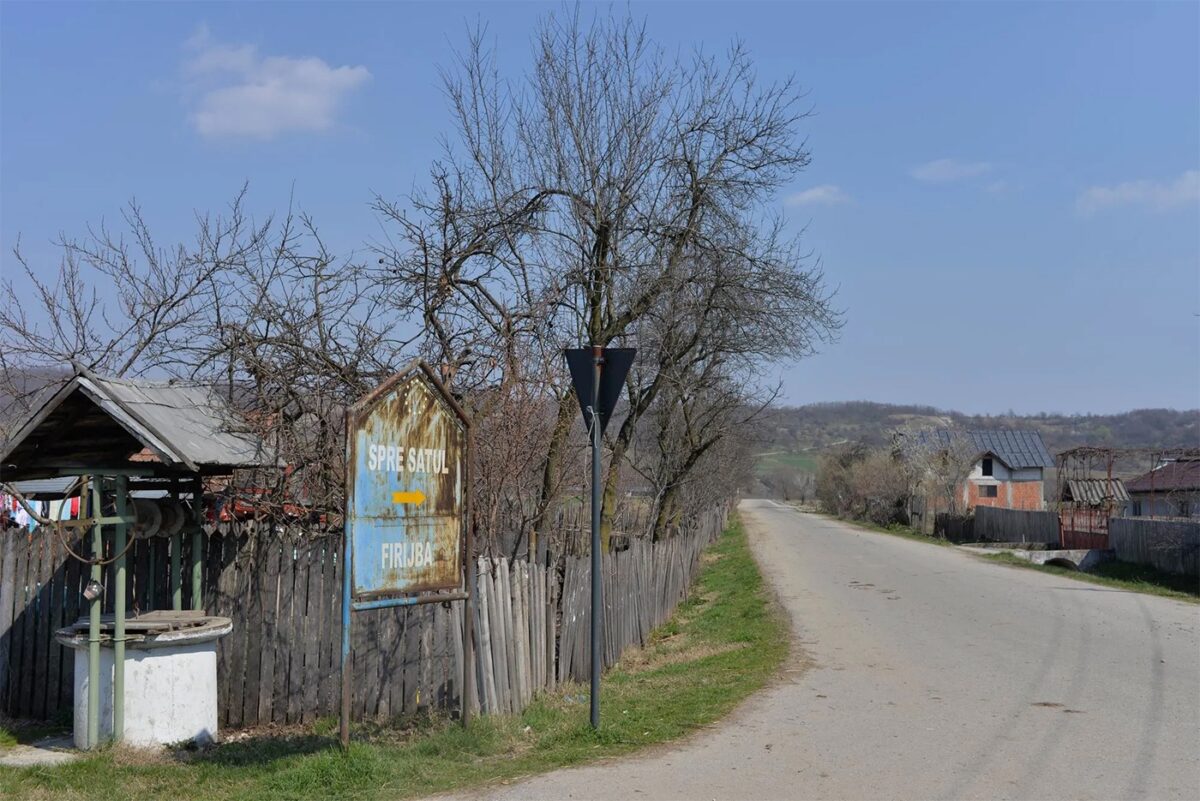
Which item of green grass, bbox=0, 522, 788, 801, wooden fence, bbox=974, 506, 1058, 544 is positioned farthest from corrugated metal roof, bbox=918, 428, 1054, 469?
green grass, bbox=0, 522, 788, 801

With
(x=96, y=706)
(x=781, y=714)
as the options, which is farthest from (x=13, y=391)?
(x=781, y=714)

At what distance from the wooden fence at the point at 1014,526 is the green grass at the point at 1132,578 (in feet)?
29.8

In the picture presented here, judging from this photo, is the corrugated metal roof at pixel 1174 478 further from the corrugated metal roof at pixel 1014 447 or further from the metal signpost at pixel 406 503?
the metal signpost at pixel 406 503


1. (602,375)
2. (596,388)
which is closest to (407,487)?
(596,388)

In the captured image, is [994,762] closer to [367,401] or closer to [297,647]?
[367,401]

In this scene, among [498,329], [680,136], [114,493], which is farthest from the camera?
[680,136]

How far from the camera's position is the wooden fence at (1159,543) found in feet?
86.4

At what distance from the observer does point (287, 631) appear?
363 inches

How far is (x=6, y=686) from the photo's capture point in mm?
9695

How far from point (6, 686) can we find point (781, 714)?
7051mm

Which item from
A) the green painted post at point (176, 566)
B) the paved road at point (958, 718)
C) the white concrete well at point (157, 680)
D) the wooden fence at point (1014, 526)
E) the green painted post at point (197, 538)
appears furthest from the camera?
the wooden fence at point (1014, 526)

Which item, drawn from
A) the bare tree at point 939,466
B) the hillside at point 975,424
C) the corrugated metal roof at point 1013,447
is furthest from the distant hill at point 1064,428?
the bare tree at point 939,466

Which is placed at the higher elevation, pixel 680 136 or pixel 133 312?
pixel 680 136

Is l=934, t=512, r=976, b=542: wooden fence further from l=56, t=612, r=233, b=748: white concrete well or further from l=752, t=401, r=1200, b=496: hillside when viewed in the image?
l=752, t=401, r=1200, b=496: hillside
